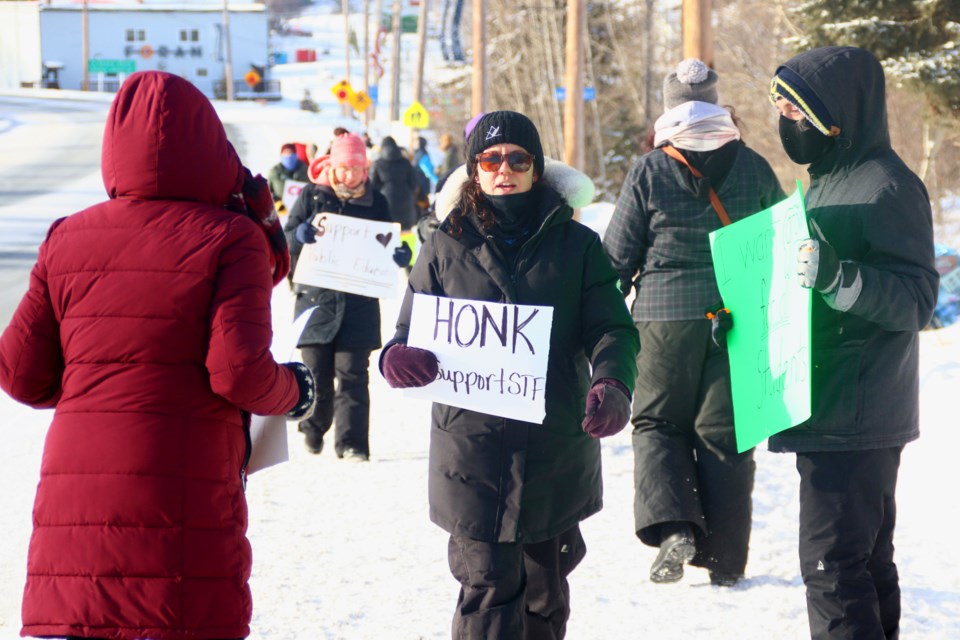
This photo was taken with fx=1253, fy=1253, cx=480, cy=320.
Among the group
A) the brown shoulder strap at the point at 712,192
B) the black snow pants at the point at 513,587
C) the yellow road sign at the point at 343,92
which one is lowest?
the black snow pants at the point at 513,587

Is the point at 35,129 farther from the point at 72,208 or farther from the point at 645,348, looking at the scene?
the point at 645,348

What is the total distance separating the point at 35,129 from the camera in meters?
46.0

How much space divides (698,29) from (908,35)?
4.13 meters

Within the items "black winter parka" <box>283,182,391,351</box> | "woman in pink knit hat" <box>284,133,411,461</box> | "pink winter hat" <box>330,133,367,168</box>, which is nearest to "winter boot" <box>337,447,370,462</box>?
"woman in pink knit hat" <box>284,133,411,461</box>

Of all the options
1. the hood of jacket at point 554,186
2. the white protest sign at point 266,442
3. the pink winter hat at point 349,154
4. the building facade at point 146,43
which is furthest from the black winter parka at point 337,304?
the building facade at point 146,43

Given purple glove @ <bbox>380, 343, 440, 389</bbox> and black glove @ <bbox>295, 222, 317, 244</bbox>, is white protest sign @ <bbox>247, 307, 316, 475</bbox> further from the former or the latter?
black glove @ <bbox>295, 222, 317, 244</bbox>

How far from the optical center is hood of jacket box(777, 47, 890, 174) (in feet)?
11.2

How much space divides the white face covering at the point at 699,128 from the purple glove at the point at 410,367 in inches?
71.3

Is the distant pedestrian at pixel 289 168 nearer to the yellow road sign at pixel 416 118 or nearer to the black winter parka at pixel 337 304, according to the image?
the black winter parka at pixel 337 304

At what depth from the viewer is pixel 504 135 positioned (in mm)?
3650

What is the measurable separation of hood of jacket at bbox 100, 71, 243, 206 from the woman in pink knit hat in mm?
3909

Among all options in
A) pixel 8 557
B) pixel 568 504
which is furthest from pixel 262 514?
pixel 568 504

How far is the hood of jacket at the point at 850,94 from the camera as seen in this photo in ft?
11.2

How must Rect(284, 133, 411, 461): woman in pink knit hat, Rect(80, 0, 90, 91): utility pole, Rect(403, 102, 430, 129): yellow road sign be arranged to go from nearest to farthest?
Rect(284, 133, 411, 461): woman in pink knit hat → Rect(403, 102, 430, 129): yellow road sign → Rect(80, 0, 90, 91): utility pole
